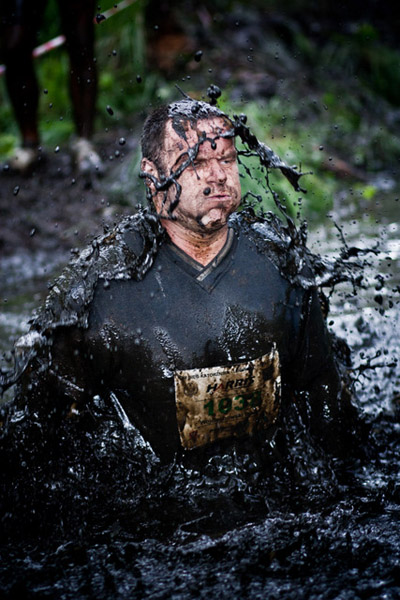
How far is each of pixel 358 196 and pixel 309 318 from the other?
186 inches

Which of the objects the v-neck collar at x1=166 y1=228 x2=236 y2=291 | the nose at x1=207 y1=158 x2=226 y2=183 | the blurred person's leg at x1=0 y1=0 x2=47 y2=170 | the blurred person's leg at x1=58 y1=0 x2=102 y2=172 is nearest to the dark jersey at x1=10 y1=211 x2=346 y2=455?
the v-neck collar at x1=166 y1=228 x2=236 y2=291

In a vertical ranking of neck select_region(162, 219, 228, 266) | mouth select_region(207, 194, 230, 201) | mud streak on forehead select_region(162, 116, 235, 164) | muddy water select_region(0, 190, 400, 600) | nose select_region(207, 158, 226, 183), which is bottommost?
muddy water select_region(0, 190, 400, 600)

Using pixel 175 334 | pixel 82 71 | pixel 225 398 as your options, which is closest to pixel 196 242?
pixel 175 334

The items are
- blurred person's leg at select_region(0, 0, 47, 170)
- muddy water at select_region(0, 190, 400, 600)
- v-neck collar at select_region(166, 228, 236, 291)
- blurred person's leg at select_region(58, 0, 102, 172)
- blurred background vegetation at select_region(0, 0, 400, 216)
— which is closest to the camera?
muddy water at select_region(0, 190, 400, 600)

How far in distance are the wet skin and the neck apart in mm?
18

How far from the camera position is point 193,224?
213 cm

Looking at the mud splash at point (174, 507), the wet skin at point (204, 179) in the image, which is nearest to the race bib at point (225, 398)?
the mud splash at point (174, 507)

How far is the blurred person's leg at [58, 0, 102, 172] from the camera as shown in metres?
5.68

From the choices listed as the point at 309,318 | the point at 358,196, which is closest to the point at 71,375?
the point at 309,318

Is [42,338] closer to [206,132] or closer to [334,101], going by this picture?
[206,132]

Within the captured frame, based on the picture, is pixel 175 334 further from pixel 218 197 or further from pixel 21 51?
pixel 21 51

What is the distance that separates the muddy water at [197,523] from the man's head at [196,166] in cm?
73

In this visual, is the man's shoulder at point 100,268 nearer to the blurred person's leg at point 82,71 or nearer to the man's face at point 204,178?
the man's face at point 204,178

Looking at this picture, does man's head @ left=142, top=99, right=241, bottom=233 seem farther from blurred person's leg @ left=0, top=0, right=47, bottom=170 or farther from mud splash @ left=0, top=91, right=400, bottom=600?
blurred person's leg @ left=0, top=0, right=47, bottom=170
